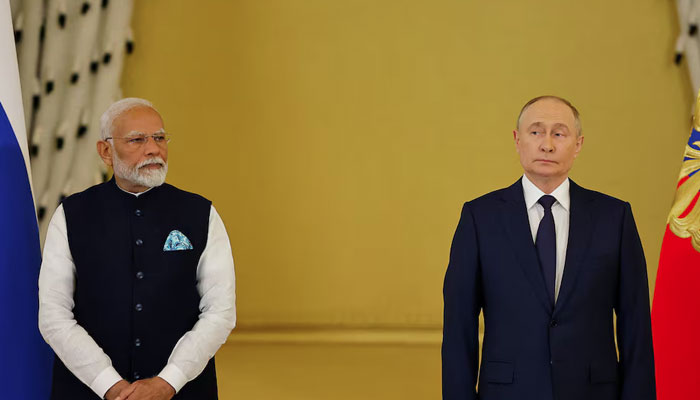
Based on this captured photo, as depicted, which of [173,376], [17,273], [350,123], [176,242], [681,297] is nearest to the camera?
[173,376]

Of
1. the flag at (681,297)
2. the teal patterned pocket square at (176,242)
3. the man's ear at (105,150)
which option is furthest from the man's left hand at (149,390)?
the flag at (681,297)

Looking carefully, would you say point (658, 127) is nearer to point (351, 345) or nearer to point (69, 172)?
point (351, 345)

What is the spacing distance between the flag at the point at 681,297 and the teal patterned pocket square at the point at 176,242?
5.28 feet

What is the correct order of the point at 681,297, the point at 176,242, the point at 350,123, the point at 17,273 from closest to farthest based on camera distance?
1. the point at 176,242
2. the point at 17,273
3. the point at 681,297
4. the point at 350,123

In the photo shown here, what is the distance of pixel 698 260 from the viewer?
2719mm

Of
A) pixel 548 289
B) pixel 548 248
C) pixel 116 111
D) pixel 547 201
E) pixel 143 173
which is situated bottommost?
pixel 548 289

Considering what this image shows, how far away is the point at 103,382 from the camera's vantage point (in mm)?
2178

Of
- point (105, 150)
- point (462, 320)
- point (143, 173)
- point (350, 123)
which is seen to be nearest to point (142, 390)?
point (143, 173)

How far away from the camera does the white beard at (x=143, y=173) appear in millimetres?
2373

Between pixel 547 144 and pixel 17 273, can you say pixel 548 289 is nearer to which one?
pixel 547 144

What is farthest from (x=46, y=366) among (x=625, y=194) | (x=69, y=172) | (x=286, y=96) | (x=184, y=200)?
(x=625, y=194)

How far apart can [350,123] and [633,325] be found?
9.45 ft

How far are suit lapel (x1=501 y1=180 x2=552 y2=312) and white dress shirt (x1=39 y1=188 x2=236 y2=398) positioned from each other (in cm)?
81

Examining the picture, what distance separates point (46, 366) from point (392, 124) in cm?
266
